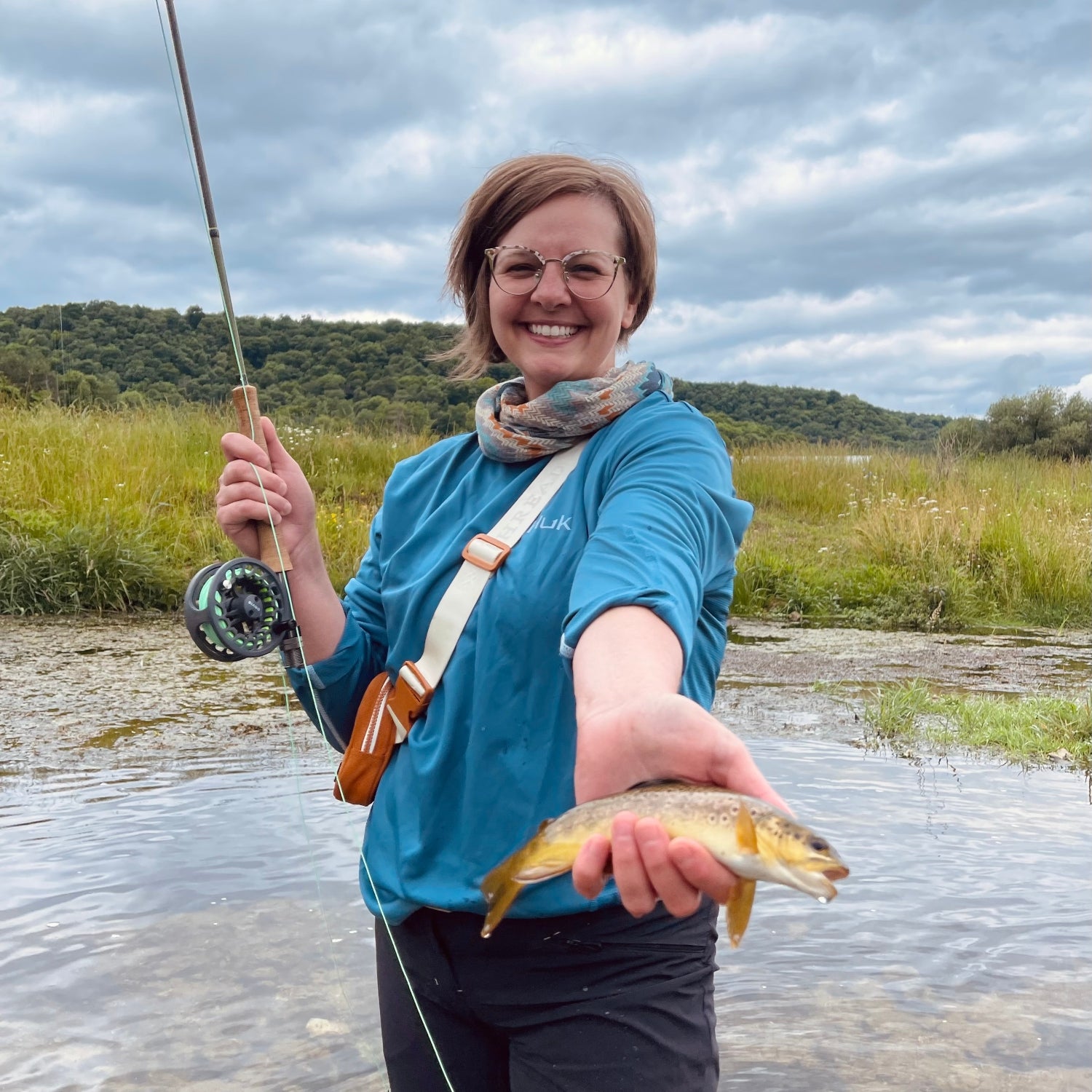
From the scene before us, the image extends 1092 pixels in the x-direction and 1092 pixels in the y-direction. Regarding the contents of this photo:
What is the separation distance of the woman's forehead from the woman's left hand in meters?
1.11

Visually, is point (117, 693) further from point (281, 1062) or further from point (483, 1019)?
point (483, 1019)

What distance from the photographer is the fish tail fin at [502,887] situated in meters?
1.64

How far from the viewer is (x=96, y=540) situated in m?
9.65

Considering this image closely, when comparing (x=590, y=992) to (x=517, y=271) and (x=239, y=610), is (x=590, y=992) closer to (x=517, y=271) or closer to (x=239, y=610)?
(x=239, y=610)

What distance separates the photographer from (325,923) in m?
4.29

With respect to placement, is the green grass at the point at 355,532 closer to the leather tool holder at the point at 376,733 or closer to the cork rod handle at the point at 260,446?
the cork rod handle at the point at 260,446

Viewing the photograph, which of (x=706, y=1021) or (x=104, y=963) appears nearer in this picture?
(x=706, y=1021)

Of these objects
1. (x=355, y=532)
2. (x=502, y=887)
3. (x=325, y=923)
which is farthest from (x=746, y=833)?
(x=355, y=532)

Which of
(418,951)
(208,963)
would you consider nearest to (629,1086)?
(418,951)

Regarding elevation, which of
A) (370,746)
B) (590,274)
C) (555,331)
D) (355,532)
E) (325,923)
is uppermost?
(590,274)

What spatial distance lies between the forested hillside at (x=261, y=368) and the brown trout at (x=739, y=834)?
3215 millimetres

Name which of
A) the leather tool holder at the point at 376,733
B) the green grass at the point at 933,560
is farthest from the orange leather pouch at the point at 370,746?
the green grass at the point at 933,560

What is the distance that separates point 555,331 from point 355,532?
29.1ft

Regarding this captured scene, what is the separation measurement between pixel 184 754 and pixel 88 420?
7.83 m
